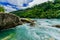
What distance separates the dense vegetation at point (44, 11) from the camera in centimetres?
2147

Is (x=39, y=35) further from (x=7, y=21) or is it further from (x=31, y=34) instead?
(x=7, y=21)

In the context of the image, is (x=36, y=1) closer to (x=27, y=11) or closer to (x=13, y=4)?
(x=27, y=11)

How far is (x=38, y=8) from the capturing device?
2355cm

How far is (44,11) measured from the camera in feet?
76.5

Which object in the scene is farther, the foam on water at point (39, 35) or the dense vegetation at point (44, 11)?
the dense vegetation at point (44, 11)

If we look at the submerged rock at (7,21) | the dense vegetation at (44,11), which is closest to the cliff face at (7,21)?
the submerged rock at (7,21)

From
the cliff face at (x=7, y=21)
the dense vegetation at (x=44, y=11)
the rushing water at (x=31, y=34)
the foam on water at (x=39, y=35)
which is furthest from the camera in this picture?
the dense vegetation at (x=44, y=11)

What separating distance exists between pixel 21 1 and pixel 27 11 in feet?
10.5

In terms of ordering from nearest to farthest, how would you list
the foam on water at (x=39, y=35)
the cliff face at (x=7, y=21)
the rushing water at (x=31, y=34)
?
the foam on water at (x=39, y=35) → the rushing water at (x=31, y=34) → the cliff face at (x=7, y=21)

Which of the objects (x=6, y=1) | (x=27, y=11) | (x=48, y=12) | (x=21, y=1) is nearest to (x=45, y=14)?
(x=48, y=12)

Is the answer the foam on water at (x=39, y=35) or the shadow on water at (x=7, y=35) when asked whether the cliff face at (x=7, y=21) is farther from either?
the foam on water at (x=39, y=35)

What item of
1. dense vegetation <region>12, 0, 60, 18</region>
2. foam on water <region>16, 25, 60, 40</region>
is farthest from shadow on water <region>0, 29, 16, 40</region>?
dense vegetation <region>12, 0, 60, 18</region>

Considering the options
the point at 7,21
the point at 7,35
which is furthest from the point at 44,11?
the point at 7,35

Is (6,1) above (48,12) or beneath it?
above
